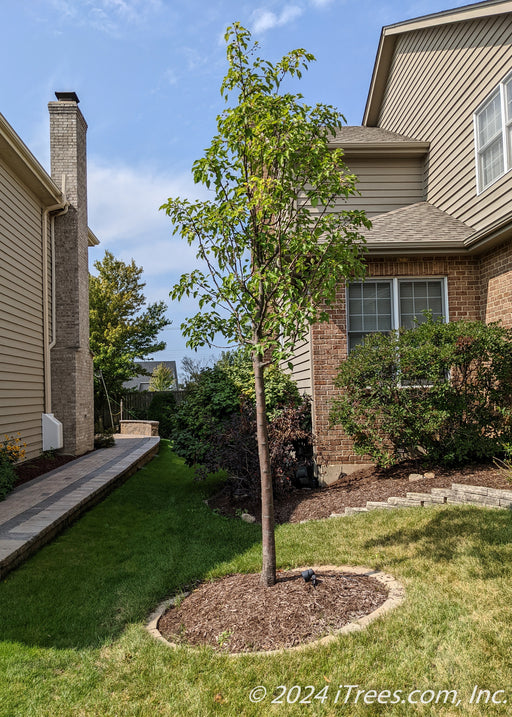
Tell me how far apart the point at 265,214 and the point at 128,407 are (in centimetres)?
1712

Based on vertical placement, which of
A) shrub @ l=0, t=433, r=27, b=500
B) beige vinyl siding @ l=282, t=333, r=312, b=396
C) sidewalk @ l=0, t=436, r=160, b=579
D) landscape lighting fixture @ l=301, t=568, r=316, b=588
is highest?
beige vinyl siding @ l=282, t=333, r=312, b=396

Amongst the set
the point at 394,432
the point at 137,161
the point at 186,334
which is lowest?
the point at 394,432

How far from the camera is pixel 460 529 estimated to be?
4.72 meters

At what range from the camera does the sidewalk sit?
5246 millimetres

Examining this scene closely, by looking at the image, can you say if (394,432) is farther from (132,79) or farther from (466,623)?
(132,79)

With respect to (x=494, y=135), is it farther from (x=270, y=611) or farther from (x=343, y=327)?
(x=270, y=611)

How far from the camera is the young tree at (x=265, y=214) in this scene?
3822 mm

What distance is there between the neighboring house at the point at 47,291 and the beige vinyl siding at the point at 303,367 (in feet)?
17.5

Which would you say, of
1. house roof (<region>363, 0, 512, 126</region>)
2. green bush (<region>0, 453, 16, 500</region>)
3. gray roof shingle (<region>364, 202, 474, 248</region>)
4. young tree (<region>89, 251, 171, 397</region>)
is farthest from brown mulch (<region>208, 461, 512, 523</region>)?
young tree (<region>89, 251, 171, 397</region>)

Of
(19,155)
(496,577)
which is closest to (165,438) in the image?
(19,155)

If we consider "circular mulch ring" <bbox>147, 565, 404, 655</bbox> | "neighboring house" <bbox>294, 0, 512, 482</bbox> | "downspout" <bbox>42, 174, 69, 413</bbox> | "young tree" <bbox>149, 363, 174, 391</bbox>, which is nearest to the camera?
"circular mulch ring" <bbox>147, 565, 404, 655</bbox>

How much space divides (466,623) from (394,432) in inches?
154

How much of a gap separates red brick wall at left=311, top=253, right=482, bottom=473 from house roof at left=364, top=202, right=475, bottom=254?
10.8 inches

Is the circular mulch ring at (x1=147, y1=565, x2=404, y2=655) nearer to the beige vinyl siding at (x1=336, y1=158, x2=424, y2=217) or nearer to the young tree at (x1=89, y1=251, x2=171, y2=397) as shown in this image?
the beige vinyl siding at (x1=336, y1=158, x2=424, y2=217)
